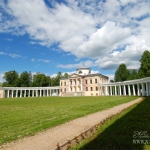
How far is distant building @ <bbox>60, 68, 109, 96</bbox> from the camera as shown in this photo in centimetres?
7419

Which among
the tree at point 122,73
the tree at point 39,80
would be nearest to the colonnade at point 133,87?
the tree at point 122,73

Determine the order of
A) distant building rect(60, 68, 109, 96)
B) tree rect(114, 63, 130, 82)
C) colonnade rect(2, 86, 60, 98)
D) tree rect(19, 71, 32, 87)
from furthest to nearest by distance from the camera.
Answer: tree rect(19, 71, 32, 87)
colonnade rect(2, 86, 60, 98)
distant building rect(60, 68, 109, 96)
tree rect(114, 63, 130, 82)

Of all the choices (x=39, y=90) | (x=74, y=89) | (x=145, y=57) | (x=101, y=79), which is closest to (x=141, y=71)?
(x=145, y=57)

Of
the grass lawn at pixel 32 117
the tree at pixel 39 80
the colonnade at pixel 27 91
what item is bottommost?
the grass lawn at pixel 32 117

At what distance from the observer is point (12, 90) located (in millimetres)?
78562

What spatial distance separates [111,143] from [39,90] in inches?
3455

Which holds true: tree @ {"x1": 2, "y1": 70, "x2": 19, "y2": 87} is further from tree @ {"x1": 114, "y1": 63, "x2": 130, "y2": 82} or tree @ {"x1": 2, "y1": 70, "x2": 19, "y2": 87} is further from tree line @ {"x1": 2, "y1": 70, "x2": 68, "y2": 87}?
tree @ {"x1": 114, "y1": 63, "x2": 130, "y2": 82}

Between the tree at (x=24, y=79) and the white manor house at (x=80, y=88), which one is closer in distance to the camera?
the white manor house at (x=80, y=88)

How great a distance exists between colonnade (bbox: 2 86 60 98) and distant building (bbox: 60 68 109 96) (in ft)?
25.2

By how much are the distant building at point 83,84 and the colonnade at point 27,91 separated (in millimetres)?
7690

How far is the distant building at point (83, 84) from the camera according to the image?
74.2 m

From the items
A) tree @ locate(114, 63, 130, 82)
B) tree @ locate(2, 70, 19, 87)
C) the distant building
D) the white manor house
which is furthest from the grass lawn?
tree @ locate(2, 70, 19, 87)

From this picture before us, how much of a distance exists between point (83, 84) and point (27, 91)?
31.9m

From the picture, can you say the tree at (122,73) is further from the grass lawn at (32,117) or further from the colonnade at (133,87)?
the grass lawn at (32,117)
